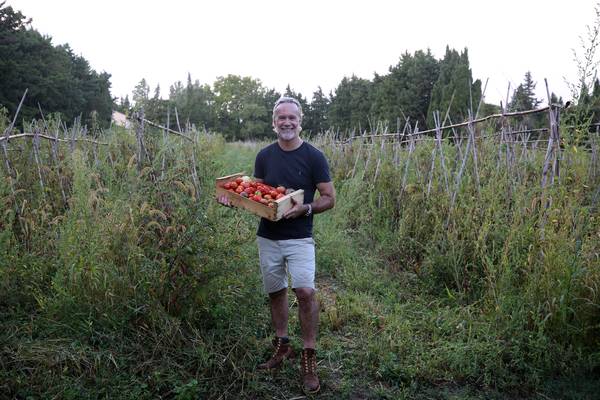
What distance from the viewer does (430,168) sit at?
232 inches

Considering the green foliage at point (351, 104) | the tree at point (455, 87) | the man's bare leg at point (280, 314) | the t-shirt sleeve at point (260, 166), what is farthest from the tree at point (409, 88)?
the man's bare leg at point (280, 314)

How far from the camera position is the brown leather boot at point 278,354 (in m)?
3.02

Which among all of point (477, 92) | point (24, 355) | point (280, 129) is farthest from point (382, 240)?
point (477, 92)

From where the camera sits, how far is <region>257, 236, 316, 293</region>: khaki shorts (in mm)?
2820

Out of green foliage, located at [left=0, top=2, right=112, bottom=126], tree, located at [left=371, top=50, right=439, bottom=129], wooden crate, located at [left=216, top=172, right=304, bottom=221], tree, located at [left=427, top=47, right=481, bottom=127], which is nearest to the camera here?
wooden crate, located at [left=216, top=172, right=304, bottom=221]

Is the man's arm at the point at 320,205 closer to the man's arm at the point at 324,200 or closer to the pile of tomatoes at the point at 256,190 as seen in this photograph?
the man's arm at the point at 324,200

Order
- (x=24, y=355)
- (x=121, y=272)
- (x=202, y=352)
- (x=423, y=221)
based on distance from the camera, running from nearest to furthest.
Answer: (x=24, y=355) → (x=202, y=352) → (x=121, y=272) → (x=423, y=221)

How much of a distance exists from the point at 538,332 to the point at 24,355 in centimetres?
339

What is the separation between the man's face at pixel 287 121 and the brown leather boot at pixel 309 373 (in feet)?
4.70

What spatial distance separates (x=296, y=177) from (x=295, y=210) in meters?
0.30

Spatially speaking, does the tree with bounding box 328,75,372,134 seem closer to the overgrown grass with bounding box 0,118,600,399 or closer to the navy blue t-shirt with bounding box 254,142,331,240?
the overgrown grass with bounding box 0,118,600,399

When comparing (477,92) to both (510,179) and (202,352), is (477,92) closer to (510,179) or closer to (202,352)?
(510,179)

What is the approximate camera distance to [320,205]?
2.87 m

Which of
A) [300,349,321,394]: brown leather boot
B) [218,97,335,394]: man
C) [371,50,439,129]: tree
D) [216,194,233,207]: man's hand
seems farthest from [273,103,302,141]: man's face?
[371,50,439,129]: tree
